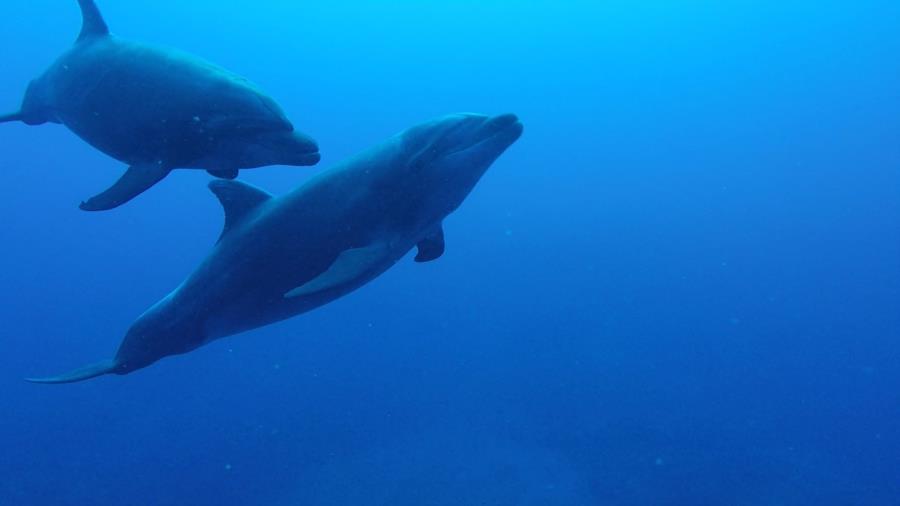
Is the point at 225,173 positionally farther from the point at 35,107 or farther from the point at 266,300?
the point at 35,107

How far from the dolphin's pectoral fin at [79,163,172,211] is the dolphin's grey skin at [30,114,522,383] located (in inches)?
21.0

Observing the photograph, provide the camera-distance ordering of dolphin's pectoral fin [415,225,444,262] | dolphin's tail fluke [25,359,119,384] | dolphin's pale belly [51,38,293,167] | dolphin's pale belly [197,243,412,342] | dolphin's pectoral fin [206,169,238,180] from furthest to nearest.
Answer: dolphin's pectoral fin [415,225,444,262]
dolphin's tail fluke [25,359,119,384]
dolphin's pectoral fin [206,169,238,180]
dolphin's pale belly [197,243,412,342]
dolphin's pale belly [51,38,293,167]

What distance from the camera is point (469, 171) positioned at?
5270 mm

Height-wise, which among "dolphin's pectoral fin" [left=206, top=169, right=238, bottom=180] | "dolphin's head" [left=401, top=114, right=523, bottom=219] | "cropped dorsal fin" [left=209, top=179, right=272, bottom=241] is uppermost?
"dolphin's head" [left=401, top=114, right=523, bottom=219]

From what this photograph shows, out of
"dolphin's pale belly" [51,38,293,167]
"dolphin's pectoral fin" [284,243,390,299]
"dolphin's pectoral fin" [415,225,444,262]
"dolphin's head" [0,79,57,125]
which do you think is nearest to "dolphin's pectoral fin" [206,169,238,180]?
"dolphin's pale belly" [51,38,293,167]

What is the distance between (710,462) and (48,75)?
806 inches

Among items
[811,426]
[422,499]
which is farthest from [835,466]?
[422,499]

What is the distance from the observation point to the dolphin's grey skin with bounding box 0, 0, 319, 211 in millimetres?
4848

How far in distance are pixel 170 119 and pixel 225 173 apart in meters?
0.70

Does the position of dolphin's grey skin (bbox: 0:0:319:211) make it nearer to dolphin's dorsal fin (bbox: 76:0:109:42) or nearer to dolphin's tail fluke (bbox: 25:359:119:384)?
dolphin's dorsal fin (bbox: 76:0:109:42)

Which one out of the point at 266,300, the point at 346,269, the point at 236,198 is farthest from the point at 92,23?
the point at 346,269

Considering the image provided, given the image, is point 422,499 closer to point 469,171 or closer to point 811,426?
point 811,426

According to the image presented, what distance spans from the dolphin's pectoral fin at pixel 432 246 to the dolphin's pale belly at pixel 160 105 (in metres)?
1.88

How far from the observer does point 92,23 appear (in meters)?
6.23
